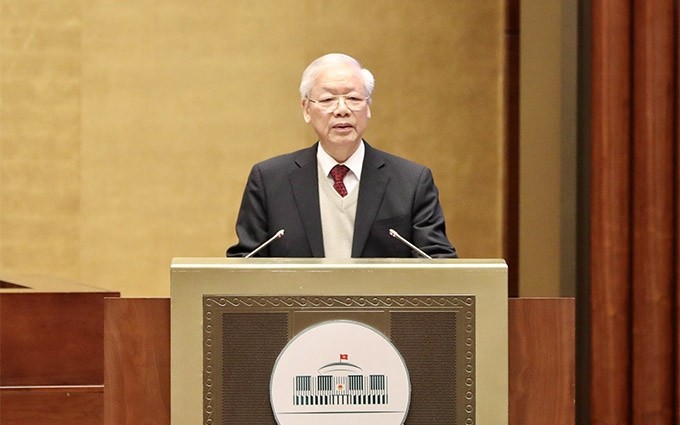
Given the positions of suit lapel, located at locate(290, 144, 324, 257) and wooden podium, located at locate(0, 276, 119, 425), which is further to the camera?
wooden podium, located at locate(0, 276, 119, 425)

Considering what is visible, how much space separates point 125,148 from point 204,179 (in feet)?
1.32

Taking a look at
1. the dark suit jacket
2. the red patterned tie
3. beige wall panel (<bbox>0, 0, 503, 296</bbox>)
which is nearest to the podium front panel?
the dark suit jacket

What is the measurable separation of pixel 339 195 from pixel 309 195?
0.27 ft

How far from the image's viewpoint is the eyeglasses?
3.03 meters

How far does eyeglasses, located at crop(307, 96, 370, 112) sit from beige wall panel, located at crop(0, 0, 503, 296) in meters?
2.60

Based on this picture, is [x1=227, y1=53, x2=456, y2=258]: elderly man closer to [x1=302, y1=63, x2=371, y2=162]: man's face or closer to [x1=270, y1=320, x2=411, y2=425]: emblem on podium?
[x1=302, y1=63, x2=371, y2=162]: man's face

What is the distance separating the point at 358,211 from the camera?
294cm

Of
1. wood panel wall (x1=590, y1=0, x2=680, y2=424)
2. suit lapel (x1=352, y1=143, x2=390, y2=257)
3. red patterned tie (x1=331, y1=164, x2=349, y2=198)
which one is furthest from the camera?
wood panel wall (x1=590, y1=0, x2=680, y2=424)

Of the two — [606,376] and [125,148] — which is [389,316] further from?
[125,148]

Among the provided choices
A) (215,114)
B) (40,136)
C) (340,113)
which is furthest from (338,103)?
(40,136)

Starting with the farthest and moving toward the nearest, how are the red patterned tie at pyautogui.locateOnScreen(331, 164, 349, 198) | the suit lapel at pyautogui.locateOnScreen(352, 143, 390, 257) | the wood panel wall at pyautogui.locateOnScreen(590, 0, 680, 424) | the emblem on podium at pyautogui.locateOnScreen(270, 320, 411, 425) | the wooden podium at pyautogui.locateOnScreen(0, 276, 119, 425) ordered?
the wood panel wall at pyautogui.locateOnScreen(590, 0, 680, 424) → the wooden podium at pyautogui.locateOnScreen(0, 276, 119, 425) → the red patterned tie at pyautogui.locateOnScreen(331, 164, 349, 198) → the suit lapel at pyautogui.locateOnScreen(352, 143, 390, 257) → the emblem on podium at pyautogui.locateOnScreen(270, 320, 411, 425)

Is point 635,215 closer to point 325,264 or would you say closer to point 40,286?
point 325,264

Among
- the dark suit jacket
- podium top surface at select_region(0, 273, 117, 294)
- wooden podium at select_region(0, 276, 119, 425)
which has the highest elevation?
the dark suit jacket

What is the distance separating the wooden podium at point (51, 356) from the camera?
3434 mm
